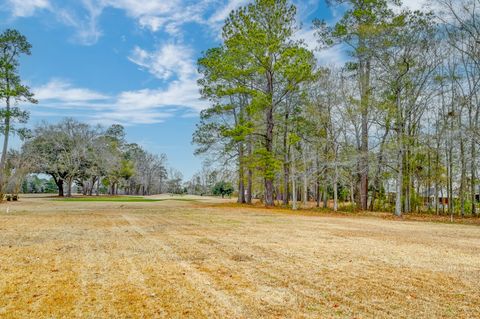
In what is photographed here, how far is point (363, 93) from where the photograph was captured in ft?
69.6

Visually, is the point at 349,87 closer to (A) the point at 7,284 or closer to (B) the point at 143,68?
(B) the point at 143,68

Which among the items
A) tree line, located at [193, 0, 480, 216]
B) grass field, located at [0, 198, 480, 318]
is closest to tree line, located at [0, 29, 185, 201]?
tree line, located at [193, 0, 480, 216]

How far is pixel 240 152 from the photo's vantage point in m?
28.8

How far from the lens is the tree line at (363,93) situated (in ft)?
64.5

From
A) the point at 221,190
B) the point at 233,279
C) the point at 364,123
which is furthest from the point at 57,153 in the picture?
the point at 233,279

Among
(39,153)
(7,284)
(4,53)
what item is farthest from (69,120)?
(7,284)

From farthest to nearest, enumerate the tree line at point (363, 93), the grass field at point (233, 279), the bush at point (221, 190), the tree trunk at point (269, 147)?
the bush at point (221, 190) → the tree trunk at point (269, 147) → the tree line at point (363, 93) → the grass field at point (233, 279)

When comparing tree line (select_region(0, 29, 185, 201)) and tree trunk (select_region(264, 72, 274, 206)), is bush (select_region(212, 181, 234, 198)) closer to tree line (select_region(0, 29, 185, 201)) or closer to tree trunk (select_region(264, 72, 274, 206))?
tree line (select_region(0, 29, 185, 201))

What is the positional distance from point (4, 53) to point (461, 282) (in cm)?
3146

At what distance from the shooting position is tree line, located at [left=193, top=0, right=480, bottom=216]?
19.7 meters

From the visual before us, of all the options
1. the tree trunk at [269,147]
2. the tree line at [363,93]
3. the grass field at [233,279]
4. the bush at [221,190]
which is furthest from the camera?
the bush at [221,190]

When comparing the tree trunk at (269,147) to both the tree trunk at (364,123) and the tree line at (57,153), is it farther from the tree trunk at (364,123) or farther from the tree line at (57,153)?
the tree line at (57,153)

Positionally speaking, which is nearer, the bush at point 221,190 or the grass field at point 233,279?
the grass field at point 233,279

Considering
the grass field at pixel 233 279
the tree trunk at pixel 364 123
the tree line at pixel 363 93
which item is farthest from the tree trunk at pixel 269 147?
the grass field at pixel 233 279
